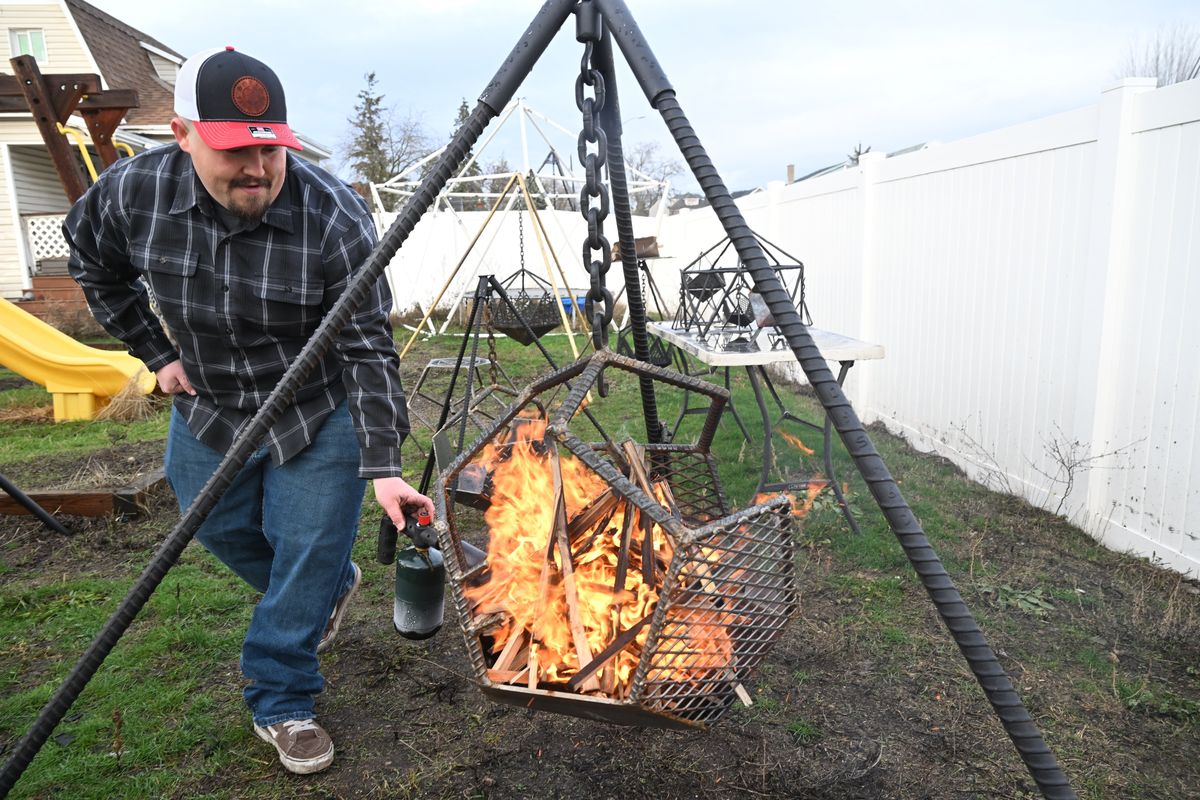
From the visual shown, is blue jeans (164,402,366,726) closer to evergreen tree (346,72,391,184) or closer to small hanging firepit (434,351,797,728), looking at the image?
small hanging firepit (434,351,797,728)

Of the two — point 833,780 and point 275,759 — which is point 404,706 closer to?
point 275,759

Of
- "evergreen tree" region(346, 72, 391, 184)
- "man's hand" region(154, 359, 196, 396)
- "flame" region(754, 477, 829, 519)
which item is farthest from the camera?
"evergreen tree" region(346, 72, 391, 184)

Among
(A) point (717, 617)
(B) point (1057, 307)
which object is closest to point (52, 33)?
(B) point (1057, 307)

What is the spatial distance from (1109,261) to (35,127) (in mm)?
19483

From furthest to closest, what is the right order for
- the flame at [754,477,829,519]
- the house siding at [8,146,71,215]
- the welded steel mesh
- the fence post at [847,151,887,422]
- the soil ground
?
the house siding at [8,146,71,215]
the fence post at [847,151,887,422]
the flame at [754,477,829,519]
the soil ground
the welded steel mesh

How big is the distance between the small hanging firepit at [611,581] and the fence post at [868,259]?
4.56 metres

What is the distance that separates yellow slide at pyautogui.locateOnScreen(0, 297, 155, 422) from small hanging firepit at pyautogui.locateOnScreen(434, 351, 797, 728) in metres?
6.78

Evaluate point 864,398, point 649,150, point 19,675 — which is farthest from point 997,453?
point 649,150

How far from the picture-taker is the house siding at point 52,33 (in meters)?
16.5

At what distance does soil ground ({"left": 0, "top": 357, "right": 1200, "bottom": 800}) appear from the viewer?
7.32 feet

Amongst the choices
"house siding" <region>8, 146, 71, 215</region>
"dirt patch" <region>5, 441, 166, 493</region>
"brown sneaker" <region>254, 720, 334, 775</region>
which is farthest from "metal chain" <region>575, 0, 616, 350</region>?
"house siding" <region>8, 146, 71, 215</region>

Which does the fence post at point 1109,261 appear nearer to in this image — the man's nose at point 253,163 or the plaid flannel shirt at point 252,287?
the plaid flannel shirt at point 252,287

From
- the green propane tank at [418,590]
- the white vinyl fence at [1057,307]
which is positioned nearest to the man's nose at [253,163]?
the green propane tank at [418,590]

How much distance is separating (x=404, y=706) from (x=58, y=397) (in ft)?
21.9
